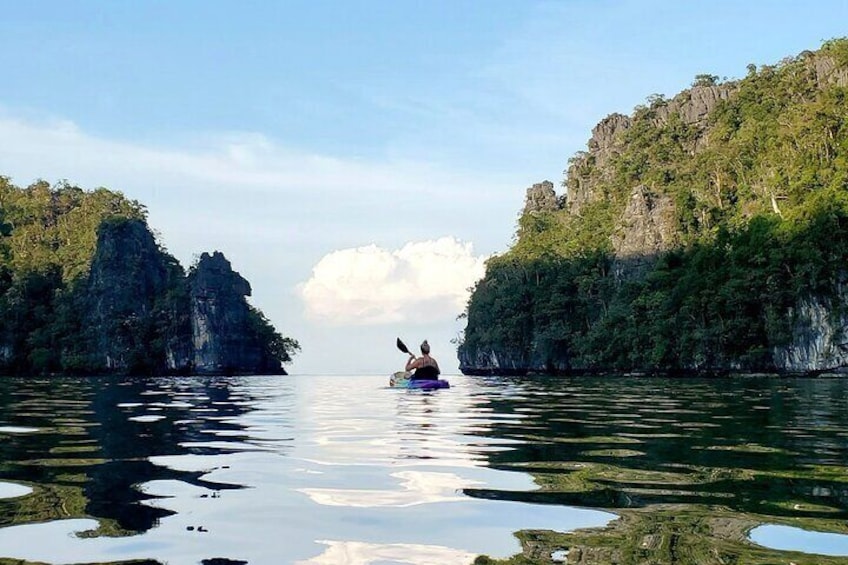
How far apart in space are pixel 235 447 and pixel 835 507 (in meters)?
6.53

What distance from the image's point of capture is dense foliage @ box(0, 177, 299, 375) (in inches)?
3903

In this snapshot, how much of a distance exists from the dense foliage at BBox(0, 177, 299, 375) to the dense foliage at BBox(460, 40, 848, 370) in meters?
37.5

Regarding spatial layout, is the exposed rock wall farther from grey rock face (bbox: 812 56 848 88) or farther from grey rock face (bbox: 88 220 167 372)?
grey rock face (bbox: 812 56 848 88)

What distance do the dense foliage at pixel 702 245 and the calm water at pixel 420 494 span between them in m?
51.7

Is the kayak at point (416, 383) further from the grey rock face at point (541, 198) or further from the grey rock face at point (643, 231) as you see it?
the grey rock face at point (541, 198)

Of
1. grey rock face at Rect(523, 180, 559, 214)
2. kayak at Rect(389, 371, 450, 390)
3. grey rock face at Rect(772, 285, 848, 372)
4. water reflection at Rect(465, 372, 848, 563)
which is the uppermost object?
grey rock face at Rect(523, 180, 559, 214)

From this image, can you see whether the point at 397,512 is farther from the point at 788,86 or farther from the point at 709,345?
the point at 788,86

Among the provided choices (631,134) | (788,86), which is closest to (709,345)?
(788,86)

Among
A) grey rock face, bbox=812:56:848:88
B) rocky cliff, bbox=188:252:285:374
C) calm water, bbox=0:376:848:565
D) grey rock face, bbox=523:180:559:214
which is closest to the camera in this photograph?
calm water, bbox=0:376:848:565

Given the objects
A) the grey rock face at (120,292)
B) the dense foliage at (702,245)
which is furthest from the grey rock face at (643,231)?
the grey rock face at (120,292)

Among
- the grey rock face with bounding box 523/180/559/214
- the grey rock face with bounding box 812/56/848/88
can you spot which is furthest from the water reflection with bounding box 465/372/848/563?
the grey rock face with bounding box 523/180/559/214

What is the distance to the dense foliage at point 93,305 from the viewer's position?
325 feet

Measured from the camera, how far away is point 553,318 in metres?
92.2

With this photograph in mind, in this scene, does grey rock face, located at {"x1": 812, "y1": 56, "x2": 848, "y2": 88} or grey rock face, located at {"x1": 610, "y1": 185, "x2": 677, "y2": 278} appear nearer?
grey rock face, located at {"x1": 812, "y1": 56, "x2": 848, "y2": 88}
